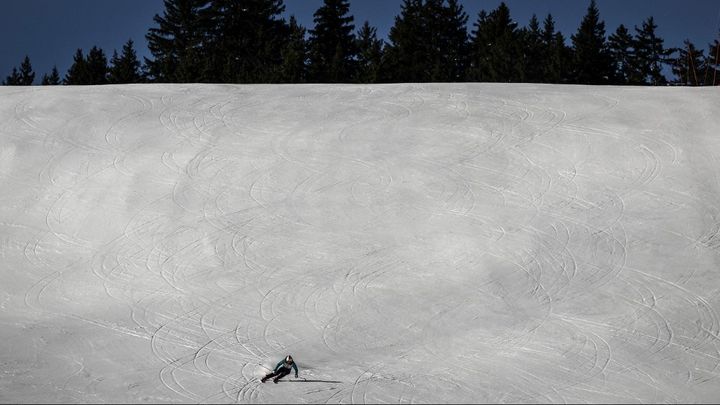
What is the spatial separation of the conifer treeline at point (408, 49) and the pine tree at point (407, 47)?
0.17 feet

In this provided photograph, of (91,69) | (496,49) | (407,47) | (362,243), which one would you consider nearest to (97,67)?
(91,69)

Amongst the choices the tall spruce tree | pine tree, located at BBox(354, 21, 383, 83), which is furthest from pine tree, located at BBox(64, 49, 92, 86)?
pine tree, located at BBox(354, 21, 383, 83)

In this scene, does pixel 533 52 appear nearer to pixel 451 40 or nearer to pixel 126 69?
pixel 451 40

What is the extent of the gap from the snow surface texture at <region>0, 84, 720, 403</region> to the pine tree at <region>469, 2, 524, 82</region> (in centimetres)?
1744

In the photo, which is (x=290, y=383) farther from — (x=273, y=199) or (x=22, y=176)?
(x=22, y=176)

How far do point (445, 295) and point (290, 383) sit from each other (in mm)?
3425

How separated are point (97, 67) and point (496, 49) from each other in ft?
64.0

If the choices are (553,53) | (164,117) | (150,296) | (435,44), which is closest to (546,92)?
(164,117)

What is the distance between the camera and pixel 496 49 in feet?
123

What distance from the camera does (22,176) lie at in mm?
16922

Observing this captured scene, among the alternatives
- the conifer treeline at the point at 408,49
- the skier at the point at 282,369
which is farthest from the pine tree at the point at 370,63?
the skier at the point at 282,369

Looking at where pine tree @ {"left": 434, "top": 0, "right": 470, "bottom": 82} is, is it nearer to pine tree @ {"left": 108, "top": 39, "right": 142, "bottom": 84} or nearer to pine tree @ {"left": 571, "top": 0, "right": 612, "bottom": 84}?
pine tree @ {"left": 571, "top": 0, "right": 612, "bottom": 84}

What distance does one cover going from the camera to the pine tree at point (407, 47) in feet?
122

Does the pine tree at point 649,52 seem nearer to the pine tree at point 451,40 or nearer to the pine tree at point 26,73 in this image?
the pine tree at point 451,40
